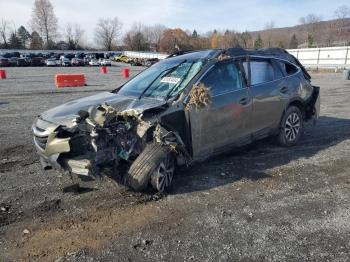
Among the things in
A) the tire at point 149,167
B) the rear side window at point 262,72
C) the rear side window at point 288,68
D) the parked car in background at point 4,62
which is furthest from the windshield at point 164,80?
the parked car in background at point 4,62

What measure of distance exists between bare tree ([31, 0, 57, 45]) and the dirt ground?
110 meters

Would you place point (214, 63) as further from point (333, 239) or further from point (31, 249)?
point (31, 249)

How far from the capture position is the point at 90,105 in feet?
16.1

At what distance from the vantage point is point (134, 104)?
476 cm

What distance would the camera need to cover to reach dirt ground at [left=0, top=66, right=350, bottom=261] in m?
3.38

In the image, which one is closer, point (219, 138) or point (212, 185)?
point (212, 185)

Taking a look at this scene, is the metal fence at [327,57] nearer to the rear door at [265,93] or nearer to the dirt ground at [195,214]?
the rear door at [265,93]

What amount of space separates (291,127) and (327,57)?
35.5 metres

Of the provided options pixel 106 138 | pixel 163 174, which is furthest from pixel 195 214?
pixel 106 138

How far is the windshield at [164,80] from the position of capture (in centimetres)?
503

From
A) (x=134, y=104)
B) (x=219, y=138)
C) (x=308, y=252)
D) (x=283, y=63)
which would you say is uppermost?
(x=283, y=63)

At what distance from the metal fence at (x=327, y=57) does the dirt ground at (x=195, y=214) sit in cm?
3359

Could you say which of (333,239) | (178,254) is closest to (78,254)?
(178,254)

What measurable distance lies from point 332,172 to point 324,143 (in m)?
1.69
